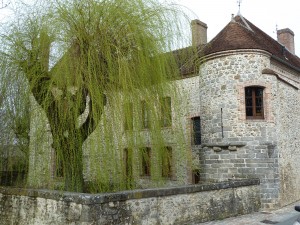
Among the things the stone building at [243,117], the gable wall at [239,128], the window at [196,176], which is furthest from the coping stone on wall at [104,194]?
the window at [196,176]

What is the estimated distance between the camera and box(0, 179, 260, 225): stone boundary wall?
636 centimetres

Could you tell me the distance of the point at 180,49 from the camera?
6863mm

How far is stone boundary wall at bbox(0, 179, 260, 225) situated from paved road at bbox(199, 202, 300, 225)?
0.26m

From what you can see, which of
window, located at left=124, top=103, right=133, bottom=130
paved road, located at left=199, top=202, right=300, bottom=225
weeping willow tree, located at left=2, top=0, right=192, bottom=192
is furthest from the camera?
paved road, located at left=199, top=202, right=300, bottom=225

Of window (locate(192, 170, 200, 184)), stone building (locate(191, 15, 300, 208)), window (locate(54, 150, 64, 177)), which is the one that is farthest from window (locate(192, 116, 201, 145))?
window (locate(54, 150, 64, 177))

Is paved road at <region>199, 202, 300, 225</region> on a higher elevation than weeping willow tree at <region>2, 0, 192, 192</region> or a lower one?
lower

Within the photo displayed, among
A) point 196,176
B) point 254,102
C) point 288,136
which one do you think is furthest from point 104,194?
point 288,136

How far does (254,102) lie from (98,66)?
708 centimetres

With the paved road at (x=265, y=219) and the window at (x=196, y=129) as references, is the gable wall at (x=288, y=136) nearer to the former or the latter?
the paved road at (x=265, y=219)

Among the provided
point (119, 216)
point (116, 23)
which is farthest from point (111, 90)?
point (119, 216)

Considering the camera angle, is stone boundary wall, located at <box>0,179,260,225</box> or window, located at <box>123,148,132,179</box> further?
stone boundary wall, located at <box>0,179,260,225</box>

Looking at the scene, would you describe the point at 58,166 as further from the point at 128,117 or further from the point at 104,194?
the point at 128,117

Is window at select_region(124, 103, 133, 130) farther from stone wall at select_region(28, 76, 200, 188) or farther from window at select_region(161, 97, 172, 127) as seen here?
window at select_region(161, 97, 172, 127)

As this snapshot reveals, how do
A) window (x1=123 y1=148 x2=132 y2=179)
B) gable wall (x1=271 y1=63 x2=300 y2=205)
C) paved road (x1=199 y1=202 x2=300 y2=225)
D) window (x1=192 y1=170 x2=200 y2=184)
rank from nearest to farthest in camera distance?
1. window (x1=123 y1=148 x2=132 y2=179)
2. paved road (x1=199 y1=202 x2=300 y2=225)
3. gable wall (x1=271 y1=63 x2=300 y2=205)
4. window (x1=192 y1=170 x2=200 y2=184)
